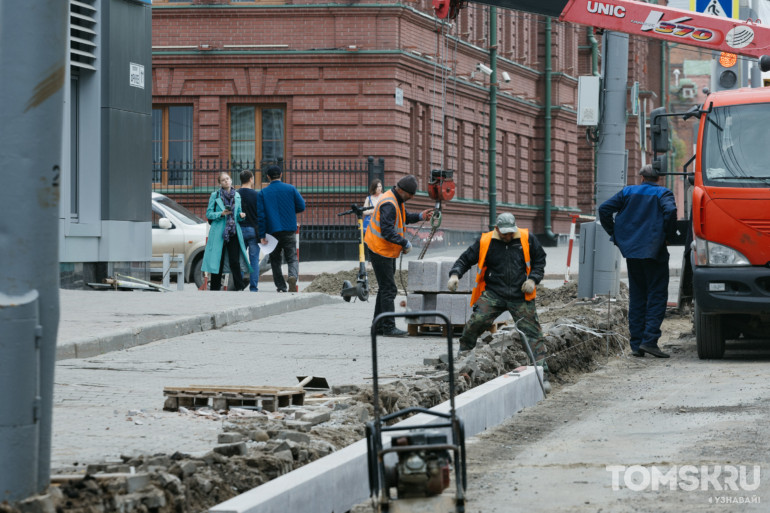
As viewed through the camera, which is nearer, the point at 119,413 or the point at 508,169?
the point at 119,413

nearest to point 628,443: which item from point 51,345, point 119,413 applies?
point 119,413

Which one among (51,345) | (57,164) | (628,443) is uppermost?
(57,164)

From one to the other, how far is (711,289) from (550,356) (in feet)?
5.94

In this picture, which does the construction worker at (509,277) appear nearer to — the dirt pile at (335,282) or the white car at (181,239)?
A: the dirt pile at (335,282)

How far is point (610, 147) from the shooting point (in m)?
17.4

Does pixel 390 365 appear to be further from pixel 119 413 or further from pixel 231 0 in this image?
pixel 231 0

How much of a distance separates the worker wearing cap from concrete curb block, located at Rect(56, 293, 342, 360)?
1.89 metres

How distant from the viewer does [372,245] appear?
13953 millimetres

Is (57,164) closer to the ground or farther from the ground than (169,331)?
farther from the ground

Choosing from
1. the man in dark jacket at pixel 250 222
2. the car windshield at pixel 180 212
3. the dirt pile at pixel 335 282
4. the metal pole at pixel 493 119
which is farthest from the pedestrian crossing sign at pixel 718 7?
the metal pole at pixel 493 119

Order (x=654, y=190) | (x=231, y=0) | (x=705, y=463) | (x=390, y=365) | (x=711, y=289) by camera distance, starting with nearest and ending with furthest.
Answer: (x=705, y=463) → (x=390, y=365) → (x=711, y=289) → (x=654, y=190) → (x=231, y=0)

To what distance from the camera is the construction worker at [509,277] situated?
11.3 meters

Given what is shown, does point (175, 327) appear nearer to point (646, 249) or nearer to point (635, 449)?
point (646, 249)
